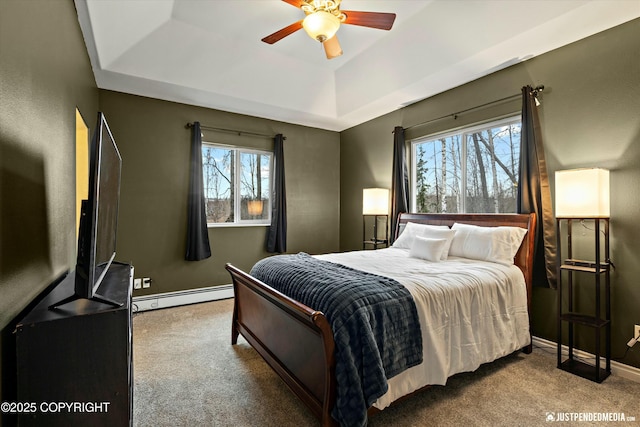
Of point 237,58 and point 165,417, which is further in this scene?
point 237,58

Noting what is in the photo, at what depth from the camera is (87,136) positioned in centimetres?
297

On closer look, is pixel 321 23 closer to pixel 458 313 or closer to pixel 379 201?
pixel 458 313

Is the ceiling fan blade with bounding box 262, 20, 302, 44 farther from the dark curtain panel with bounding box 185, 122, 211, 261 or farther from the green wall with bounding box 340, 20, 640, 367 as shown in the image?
the green wall with bounding box 340, 20, 640, 367

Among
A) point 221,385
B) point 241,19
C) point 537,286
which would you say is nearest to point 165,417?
point 221,385

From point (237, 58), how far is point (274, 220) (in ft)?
7.33

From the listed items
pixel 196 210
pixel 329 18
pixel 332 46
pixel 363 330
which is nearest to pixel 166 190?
pixel 196 210

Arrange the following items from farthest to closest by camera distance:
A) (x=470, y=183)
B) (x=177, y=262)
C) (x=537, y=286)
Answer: (x=177, y=262)
(x=470, y=183)
(x=537, y=286)

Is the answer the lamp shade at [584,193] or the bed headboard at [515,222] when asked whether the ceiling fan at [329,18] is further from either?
the bed headboard at [515,222]

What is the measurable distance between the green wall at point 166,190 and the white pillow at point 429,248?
2.47 m

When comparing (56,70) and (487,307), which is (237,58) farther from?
(487,307)

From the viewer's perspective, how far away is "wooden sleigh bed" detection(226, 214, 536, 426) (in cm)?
167

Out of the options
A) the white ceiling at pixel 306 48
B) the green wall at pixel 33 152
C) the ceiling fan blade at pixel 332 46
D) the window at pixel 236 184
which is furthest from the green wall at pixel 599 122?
the green wall at pixel 33 152

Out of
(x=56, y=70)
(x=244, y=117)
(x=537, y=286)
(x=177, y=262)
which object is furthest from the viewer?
(x=244, y=117)

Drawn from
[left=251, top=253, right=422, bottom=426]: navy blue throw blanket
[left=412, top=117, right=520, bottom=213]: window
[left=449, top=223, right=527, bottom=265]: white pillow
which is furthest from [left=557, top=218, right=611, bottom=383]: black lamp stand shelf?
[left=251, top=253, right=422, bottom=426]: navy blue throw blanket
